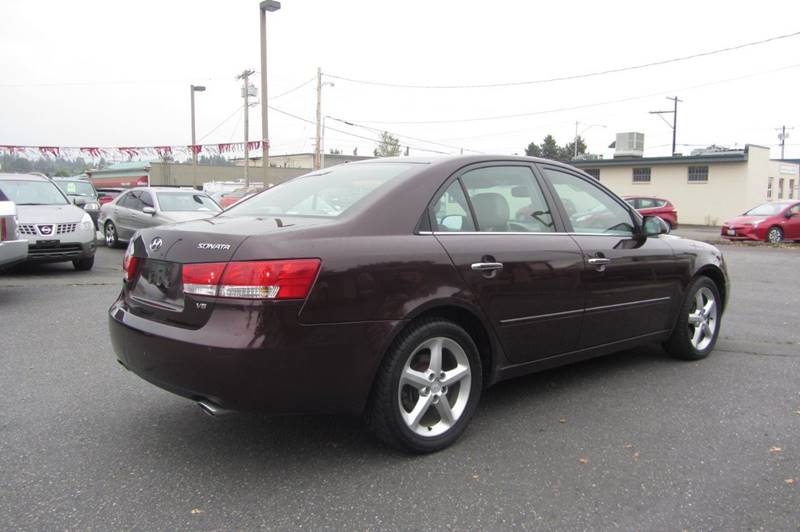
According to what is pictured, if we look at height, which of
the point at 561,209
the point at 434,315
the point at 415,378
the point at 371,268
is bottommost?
the point at 415,378

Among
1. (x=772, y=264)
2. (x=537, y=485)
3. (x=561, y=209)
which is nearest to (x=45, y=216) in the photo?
(x=561, y=209)

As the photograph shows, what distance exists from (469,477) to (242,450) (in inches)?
47.2

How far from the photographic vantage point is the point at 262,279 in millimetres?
2803

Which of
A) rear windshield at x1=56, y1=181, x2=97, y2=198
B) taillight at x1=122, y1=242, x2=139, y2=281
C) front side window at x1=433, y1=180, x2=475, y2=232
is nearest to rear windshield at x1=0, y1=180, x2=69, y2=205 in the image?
taillight at x1=122, y1=242, x2=139, y2=281

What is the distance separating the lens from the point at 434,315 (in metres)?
3.33

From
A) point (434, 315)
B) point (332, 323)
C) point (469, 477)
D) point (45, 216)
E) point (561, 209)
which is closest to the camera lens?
point (332, 323)

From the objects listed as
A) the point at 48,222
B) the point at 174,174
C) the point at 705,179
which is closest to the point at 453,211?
the point at 48,222

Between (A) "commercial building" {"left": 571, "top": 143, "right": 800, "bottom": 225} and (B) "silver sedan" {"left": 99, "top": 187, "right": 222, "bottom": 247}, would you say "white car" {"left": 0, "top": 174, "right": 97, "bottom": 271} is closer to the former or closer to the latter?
(B) "silver sedan" {"left": 99, "top": 187, "right": 222, "bottom": 247}

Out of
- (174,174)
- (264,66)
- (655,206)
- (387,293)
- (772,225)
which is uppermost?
(264,66)

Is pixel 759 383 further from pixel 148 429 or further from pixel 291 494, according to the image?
pixel 148 429

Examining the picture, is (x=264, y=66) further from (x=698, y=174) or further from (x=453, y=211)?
(x=698, y=174)

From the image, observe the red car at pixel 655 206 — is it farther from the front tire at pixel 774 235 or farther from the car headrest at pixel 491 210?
the car headrest at pixel 491 210

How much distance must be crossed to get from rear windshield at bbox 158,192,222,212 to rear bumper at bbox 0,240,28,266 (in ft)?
18.6

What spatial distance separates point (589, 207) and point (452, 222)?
55.0 inches
